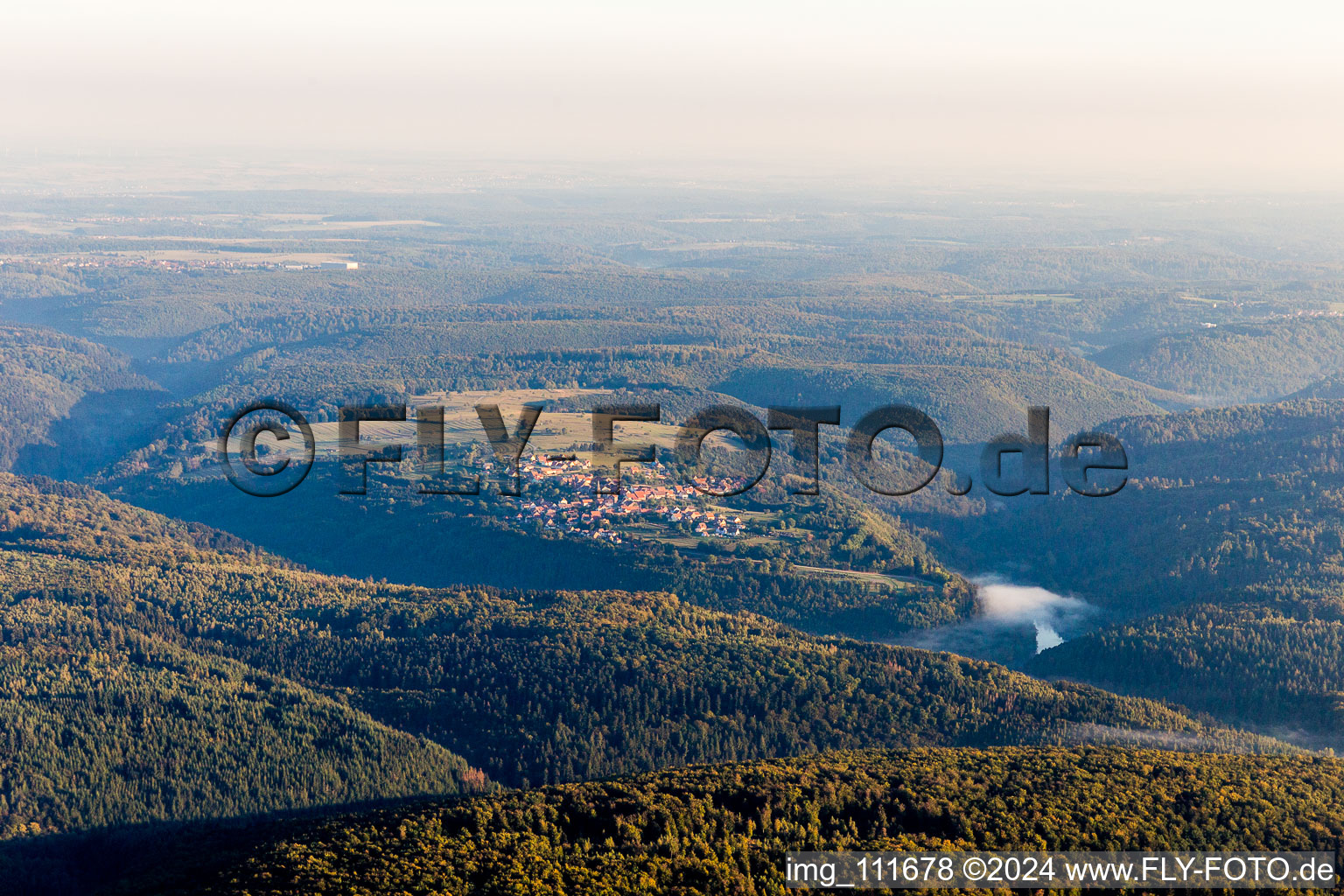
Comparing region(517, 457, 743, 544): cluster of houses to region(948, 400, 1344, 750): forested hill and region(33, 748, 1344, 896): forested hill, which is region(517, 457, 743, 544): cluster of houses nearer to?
region(948, 400, 1344, 750): forested hill

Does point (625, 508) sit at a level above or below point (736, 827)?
above

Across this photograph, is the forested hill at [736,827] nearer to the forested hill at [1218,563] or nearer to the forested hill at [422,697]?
the forested hill at [422,697]

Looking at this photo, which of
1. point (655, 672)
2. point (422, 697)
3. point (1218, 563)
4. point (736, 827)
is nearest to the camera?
point (736, 827)

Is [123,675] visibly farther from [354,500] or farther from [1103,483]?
[1103,483]

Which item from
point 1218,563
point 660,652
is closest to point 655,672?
point 660,652

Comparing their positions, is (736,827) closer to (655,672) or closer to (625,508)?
(655,672)

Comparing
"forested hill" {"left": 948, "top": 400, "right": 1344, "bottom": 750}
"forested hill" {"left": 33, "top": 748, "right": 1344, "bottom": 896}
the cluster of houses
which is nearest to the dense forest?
"forested hill" {"left": 33, "top": 748, "right": 1344, "bottom": 896}
